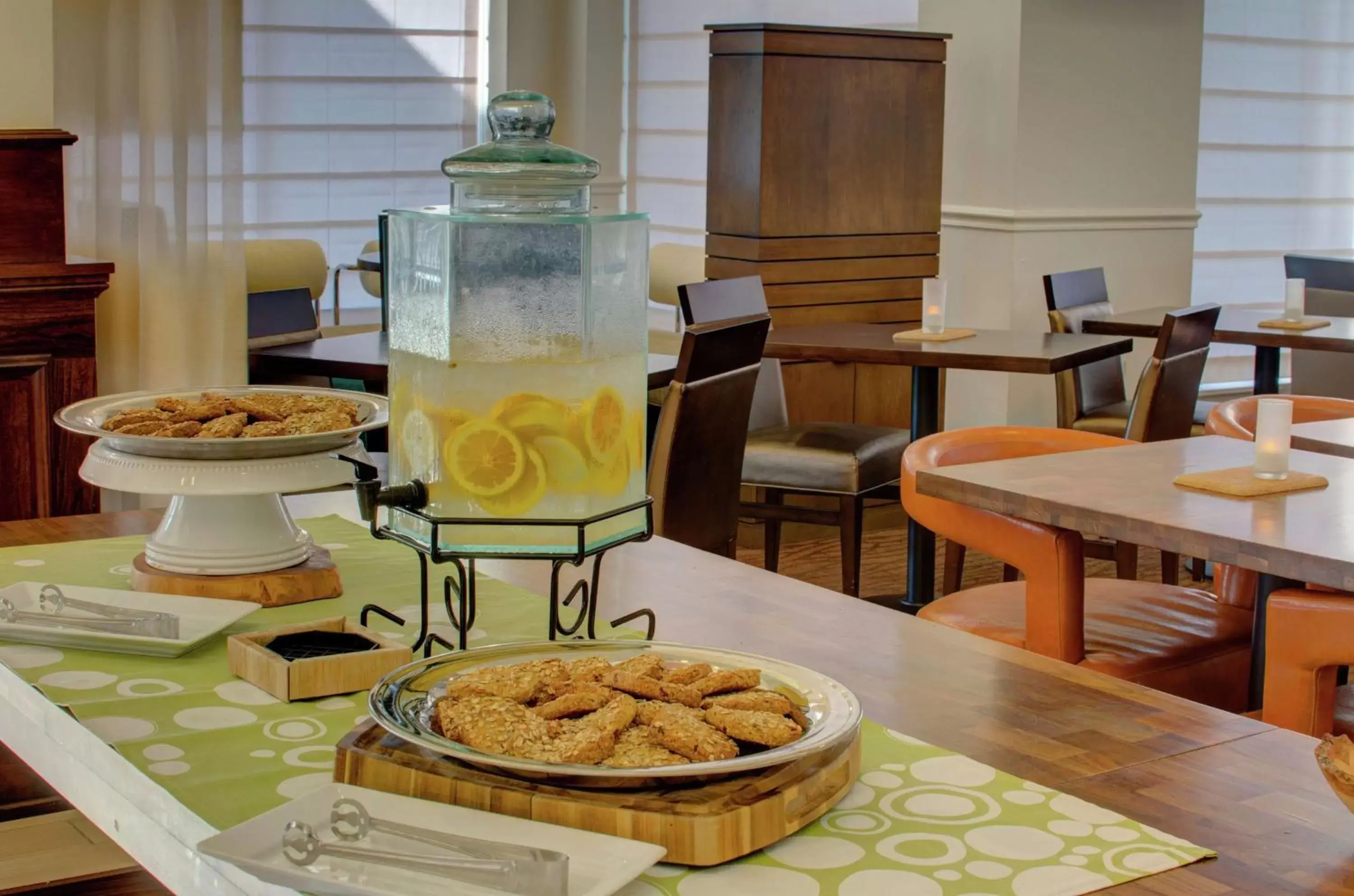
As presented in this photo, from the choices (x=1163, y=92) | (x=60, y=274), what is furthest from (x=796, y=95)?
(x=60, y=274)

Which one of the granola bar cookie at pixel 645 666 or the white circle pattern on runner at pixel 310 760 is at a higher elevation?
the granola bar cookie at pixel 645 666

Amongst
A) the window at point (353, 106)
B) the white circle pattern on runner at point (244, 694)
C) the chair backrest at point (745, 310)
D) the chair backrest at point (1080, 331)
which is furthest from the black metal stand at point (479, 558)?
the window at point (353, 106)

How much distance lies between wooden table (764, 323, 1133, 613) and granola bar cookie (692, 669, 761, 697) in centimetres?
285

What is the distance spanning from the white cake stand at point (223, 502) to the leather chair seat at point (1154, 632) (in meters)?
1.12

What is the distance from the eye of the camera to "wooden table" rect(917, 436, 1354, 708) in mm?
1922

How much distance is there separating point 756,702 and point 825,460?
3.10 meters

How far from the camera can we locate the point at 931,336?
4195mm

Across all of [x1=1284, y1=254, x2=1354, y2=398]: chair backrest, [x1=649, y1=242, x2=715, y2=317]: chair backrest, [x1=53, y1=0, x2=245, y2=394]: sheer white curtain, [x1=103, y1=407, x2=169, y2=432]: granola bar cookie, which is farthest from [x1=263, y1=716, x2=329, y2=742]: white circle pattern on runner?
[x1=649, y1=242, x2=715, y2=317]: chair backrest

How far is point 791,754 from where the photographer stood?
94cm

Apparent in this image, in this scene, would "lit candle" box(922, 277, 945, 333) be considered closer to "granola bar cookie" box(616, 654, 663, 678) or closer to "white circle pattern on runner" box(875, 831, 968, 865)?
"granola bar cookie" box(616, 654, 663, 678)

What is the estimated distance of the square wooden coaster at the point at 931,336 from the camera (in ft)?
13.7

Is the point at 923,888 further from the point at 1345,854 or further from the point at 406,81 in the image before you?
the point at 406,81

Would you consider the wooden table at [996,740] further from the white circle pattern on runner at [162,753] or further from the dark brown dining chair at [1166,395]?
the dark brown dining chair at [1166,395]

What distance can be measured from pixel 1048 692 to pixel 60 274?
2665mm
